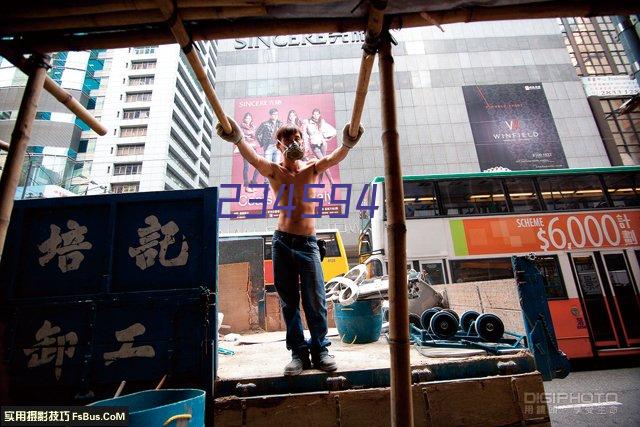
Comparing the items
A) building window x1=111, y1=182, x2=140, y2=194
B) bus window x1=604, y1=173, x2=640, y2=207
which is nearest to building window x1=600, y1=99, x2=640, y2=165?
bus window x1=604, y1=173, x2=640, y2=207

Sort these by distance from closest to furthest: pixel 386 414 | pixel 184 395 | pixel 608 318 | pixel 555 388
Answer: pixel 184 395 → pixel 386 414 → pixel 555 388 → pixel 608 318

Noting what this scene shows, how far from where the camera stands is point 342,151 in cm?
290

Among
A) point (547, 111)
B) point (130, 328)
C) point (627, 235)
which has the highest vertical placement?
point (547, 111)

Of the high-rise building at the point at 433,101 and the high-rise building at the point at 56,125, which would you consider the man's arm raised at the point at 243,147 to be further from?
the high-rise building at the point at 56,125

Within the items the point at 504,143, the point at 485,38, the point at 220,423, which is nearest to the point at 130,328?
the point at 220,423

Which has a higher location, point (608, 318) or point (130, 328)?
point (130, 328)

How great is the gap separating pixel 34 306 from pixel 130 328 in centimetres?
95

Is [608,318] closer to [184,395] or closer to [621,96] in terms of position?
[184,395]

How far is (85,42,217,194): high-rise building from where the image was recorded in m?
34.5

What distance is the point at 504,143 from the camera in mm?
21844

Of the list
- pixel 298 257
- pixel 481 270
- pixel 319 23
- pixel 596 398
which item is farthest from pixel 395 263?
pixel 481 270

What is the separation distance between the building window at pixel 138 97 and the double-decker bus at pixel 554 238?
40964mm

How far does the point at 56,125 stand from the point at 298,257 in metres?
41.0

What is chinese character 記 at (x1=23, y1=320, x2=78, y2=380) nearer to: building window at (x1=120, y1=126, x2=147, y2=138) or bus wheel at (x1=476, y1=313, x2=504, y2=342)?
bus wheel at (x1=476, y1=313, x2=504, y2=342)
